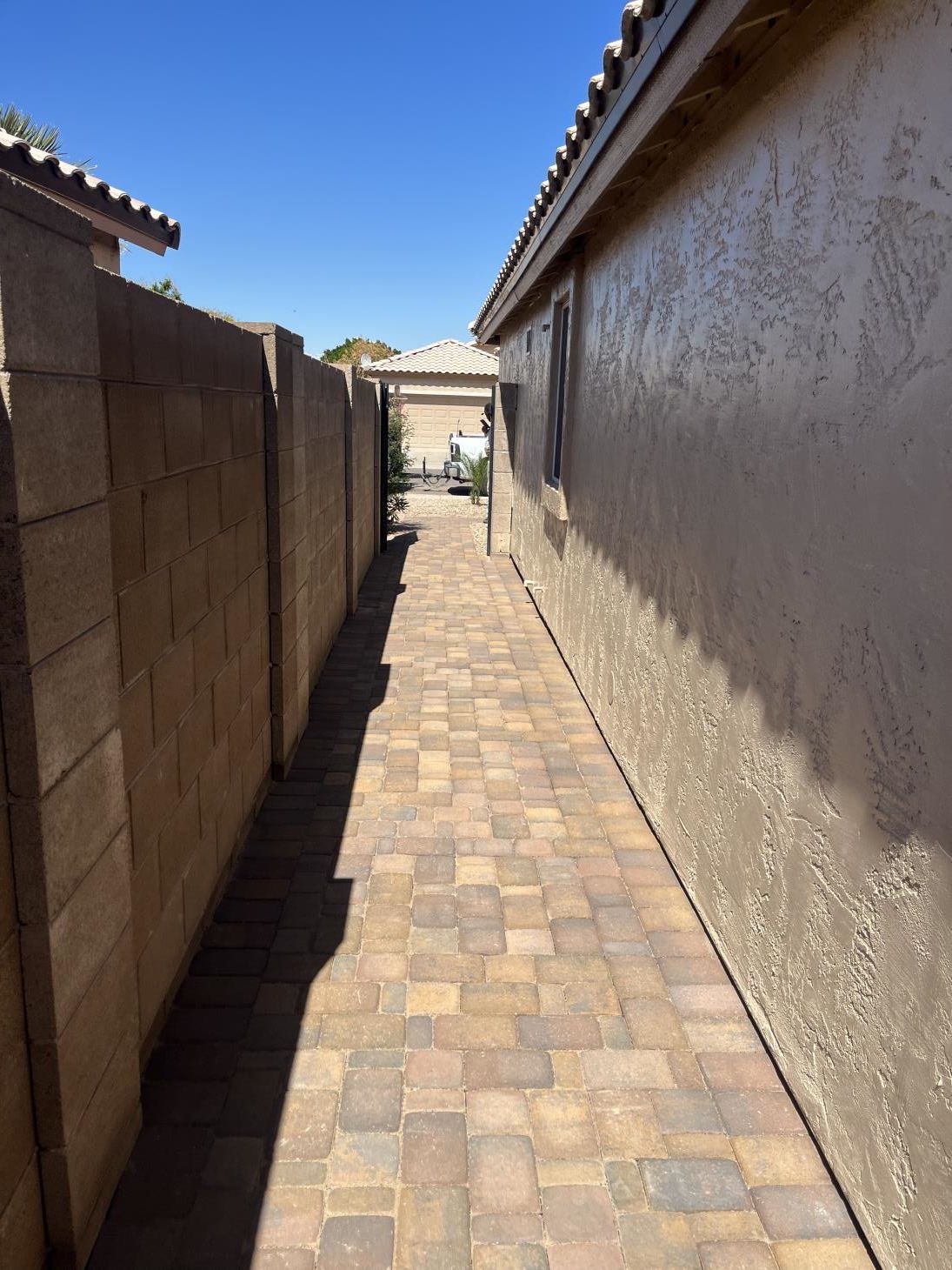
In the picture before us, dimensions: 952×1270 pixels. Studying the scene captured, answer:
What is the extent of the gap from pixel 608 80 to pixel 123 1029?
4.29 meters

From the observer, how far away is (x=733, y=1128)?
2.63 m

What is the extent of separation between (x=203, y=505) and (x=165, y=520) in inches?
19.1

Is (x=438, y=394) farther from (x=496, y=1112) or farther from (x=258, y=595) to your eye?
(x=496, y=1112)

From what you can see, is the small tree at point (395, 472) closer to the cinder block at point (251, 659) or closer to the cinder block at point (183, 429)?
the cinder block at point (251, 659)

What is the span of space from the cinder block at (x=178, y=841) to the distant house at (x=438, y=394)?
28.4 m

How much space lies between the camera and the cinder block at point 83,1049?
6.38 feet

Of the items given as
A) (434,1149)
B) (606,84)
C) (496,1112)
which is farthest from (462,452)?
(434,1149)

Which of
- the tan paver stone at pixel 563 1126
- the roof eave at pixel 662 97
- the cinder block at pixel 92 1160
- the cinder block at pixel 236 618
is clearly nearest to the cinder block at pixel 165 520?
the cinder block at pixel 236 618

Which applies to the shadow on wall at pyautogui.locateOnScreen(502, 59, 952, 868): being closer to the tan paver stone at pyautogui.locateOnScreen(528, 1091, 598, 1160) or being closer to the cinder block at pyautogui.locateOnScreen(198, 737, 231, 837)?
the tan paver stone at pyautogui.locateOnScreen(528, 1091, 598, 1160)

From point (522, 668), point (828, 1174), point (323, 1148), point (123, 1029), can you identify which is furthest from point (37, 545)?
point (522, 668)

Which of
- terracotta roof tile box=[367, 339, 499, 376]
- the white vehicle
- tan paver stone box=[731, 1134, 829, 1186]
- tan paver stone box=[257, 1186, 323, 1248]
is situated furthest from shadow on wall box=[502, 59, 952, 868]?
terracotta roof tile box=[367, 339, 499, 376]

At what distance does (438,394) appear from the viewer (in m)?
31.1

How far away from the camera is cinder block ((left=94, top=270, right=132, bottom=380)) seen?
88.3 inches

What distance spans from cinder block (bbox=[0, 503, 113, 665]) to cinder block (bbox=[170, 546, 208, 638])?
0.75m
